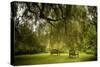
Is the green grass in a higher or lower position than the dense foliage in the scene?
lower

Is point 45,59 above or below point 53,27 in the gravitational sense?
below

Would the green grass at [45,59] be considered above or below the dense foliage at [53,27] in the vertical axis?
below

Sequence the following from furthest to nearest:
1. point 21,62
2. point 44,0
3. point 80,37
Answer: point 80,37 < point 44,0 < point 21,62

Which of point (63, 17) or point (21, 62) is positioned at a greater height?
point (63, 17)

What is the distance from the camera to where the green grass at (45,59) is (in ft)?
7.22

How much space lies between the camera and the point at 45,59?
90.7 inches

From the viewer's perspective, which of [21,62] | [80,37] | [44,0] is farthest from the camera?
[80,37]

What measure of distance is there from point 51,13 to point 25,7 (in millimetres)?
304

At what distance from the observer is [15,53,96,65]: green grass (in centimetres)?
220

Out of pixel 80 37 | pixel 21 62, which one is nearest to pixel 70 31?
pixel 80 37

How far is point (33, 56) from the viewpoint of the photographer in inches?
88.7

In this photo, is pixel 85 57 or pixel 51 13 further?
pixel 85 57

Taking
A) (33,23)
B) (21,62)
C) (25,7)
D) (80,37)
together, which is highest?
(25,7)

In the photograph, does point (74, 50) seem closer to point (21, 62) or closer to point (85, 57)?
point (85, 57)
